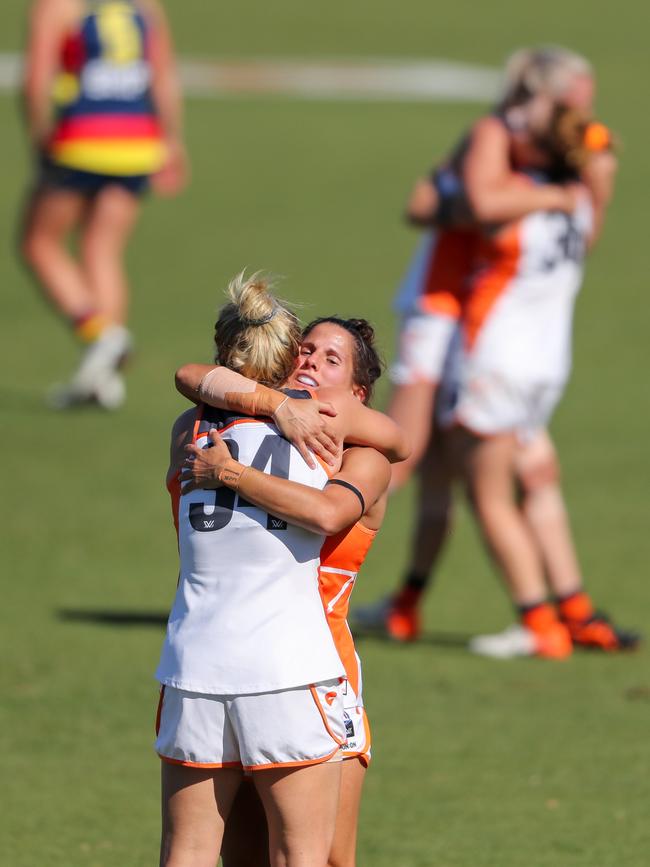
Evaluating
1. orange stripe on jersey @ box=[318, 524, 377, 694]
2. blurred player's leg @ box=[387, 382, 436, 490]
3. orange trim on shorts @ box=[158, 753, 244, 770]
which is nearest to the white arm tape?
orange stripe on jersey @ box=[318, 524, 377, 694]

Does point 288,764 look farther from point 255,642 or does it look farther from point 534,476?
point 534,476

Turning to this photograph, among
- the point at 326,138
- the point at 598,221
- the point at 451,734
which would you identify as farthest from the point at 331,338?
the point at 326,138

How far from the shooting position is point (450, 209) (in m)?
6.80

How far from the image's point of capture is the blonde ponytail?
11.5 feet

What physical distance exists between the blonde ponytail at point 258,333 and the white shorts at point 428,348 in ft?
11.2

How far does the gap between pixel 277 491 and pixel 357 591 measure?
15.1 ft

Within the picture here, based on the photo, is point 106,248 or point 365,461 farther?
point 106,248

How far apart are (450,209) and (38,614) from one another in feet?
8.09

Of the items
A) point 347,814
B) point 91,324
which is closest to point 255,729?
point 347,814

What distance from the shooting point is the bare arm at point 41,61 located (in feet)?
35.2

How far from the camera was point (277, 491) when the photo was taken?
132 inches

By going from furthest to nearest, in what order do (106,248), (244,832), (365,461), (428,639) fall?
(106,248)
(428,639)
(244,832)
(365,461)

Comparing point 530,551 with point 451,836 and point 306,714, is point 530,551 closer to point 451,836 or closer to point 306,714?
point 451,836

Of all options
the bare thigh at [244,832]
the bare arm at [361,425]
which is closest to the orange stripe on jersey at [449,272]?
the bare arm at [361,425]
